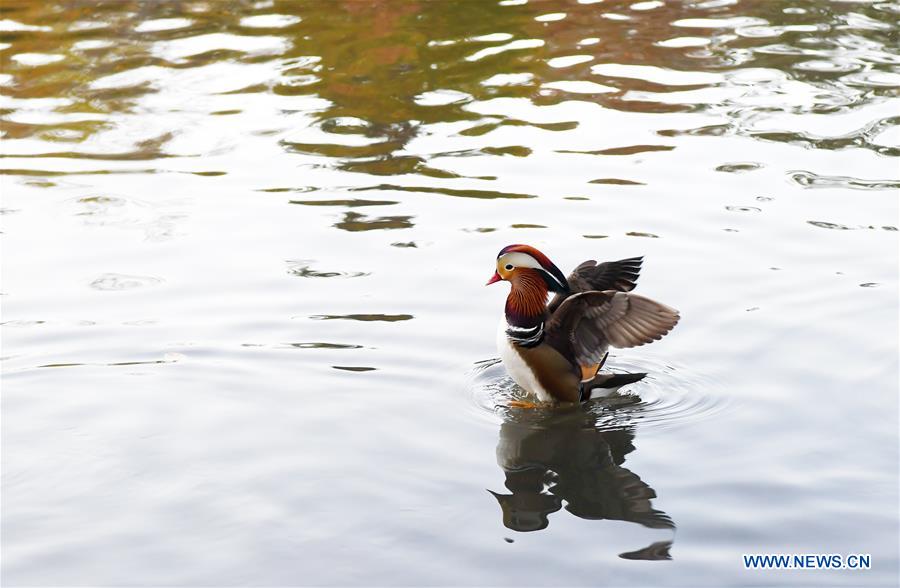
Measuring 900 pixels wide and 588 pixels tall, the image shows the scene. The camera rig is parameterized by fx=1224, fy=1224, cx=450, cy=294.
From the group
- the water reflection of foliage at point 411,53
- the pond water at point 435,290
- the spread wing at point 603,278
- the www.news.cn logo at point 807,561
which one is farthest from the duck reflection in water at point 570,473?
the water reflection of foliage at point 411,53

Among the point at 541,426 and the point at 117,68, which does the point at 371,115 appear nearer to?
the point at 117,68

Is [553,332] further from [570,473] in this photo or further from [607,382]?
[570,473]

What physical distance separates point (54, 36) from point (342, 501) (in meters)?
9.52

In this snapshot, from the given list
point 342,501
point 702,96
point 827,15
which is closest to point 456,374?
point 342,501

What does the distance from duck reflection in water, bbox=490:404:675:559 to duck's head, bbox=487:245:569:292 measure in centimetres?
68

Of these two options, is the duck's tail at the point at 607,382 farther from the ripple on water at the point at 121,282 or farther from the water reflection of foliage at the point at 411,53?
the water reflection of foliage at the point at 411,53

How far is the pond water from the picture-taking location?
5.23m

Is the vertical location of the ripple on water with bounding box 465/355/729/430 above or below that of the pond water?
below

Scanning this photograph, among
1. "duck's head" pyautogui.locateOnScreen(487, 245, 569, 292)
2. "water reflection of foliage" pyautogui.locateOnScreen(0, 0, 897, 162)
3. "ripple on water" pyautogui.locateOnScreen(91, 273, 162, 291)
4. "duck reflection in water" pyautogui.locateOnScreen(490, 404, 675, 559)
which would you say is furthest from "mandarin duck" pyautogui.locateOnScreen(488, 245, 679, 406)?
"water reflection of foliage" pyautogui.locateOnScreen(0, 0, 897, 162)

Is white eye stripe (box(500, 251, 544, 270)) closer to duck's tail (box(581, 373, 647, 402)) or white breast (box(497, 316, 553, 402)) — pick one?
white breast (box(497, 316, 553, 402))

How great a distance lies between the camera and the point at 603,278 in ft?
21.8

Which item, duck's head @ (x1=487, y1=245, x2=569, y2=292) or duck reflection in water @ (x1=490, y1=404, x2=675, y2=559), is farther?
duck's head @ (x1=487, y1=245, x2=569, y2=292)

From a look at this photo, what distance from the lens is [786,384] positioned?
6.38 meters

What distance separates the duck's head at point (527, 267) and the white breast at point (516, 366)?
244 millimetres
